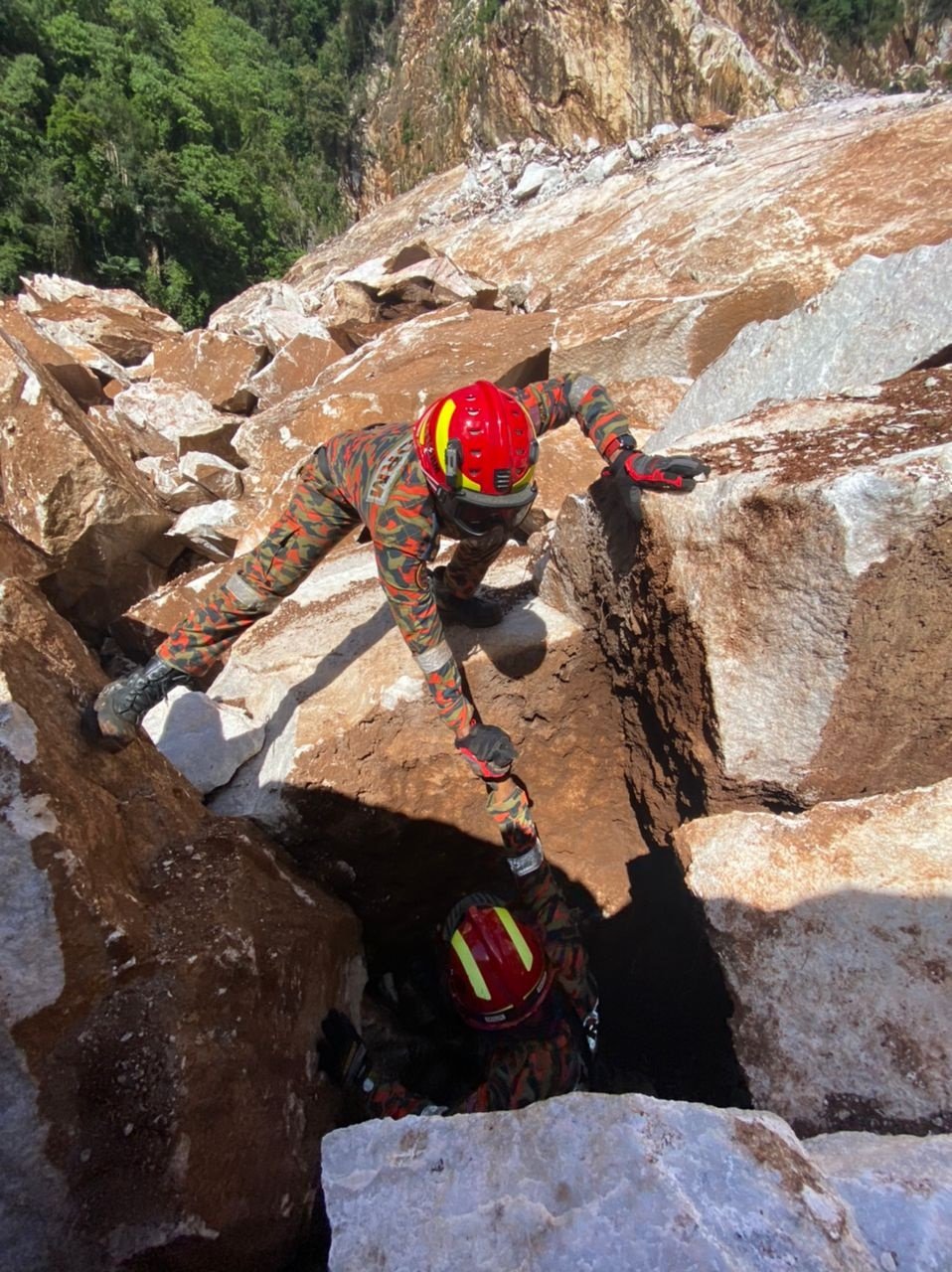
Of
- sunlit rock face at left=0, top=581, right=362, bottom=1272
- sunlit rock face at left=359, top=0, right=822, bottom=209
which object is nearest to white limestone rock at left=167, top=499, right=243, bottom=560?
sunlit rock face at left=0, top=581, right=362, bottom=1272

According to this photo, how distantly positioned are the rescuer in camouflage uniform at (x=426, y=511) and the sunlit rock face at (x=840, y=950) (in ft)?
3.18

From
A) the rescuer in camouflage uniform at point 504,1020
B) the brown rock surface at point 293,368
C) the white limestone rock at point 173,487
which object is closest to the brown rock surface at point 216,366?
the brown rock surface at point 293,368

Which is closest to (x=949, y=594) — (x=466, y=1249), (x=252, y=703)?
(x=466, y=1249)

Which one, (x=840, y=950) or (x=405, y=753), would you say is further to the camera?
(x=405, y=753)

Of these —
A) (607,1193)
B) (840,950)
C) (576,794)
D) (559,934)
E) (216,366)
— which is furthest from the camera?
(216,366)

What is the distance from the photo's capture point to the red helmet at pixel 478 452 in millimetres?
2252

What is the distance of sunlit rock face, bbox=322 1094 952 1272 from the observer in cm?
103

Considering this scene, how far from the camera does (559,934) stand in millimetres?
2744

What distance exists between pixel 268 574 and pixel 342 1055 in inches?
68.0

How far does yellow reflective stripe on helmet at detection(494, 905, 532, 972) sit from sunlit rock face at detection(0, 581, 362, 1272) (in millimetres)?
668

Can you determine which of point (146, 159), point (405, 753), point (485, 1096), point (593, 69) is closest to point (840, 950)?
point (485, 1096)

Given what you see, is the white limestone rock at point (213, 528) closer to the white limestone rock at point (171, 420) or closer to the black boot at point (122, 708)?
the white limestone rock at point (171, 420)

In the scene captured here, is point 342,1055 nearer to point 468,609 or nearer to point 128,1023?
point 128,1023

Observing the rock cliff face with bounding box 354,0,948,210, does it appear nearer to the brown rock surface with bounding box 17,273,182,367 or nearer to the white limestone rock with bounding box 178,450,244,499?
the brown rock surface with bounding box 17,273,182,367
